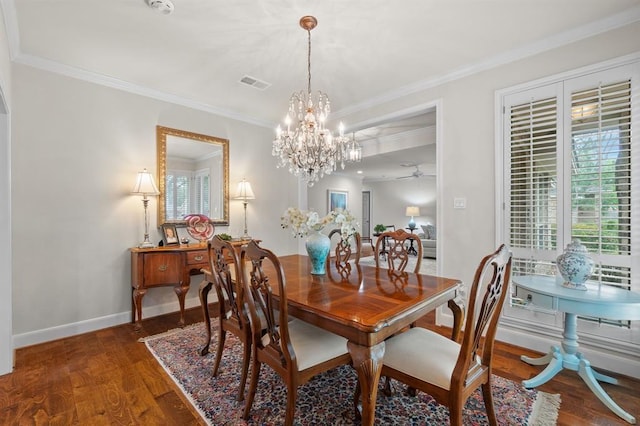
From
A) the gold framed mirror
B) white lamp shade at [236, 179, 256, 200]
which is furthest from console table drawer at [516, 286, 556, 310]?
the gold framed mirror

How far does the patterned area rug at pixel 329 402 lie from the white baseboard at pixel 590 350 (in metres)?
0.73

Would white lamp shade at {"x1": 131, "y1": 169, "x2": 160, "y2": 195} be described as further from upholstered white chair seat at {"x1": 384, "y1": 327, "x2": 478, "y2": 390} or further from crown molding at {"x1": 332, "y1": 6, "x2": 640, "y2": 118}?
upholstered white chair seat at {"x1": 384, "y1": 327, "x2": 478, "y2": 390}

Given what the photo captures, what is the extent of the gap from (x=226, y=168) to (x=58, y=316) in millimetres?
2342

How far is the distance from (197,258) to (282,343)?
2.16m

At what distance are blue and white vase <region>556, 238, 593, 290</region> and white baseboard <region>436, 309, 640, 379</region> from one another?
0.73m

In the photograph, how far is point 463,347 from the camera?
4.28 ft

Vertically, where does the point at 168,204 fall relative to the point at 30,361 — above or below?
above

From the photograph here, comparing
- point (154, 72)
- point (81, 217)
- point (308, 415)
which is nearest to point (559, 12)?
point (308, 415)

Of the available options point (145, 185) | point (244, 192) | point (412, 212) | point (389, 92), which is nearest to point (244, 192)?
point (244, 192)

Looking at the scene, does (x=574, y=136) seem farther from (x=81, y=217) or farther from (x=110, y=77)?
(x=81, y=217)

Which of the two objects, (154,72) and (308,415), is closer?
(308,415)

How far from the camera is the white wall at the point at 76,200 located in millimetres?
2729

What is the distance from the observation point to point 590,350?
7.74 feet

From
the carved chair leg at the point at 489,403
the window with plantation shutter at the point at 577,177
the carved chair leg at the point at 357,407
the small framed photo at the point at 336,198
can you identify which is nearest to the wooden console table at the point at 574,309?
the window with plantation shutter at the point at 577,177
